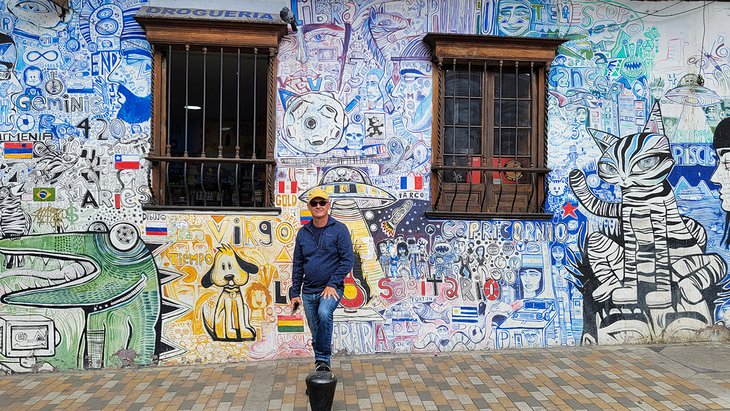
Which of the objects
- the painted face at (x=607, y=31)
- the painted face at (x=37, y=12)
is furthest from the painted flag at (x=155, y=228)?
the painted face at (x=607, y=31)

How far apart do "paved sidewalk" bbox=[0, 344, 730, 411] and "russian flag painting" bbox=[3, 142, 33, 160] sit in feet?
7.48

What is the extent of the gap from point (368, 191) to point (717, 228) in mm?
4263

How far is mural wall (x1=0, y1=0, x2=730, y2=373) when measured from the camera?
514 cm

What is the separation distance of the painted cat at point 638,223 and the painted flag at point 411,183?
5.93ft

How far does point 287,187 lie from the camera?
542 cm

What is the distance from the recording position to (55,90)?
5152 mm

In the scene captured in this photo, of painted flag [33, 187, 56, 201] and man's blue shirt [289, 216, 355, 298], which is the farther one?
painted flag [33, 187, 56, 201]

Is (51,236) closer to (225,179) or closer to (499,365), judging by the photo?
(225,179)

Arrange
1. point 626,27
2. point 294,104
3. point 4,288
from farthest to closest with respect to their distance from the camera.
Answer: point 626,27 → point 294,104 → point 4,288

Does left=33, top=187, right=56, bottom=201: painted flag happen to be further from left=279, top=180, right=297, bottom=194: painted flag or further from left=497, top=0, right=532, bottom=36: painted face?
left=497, top=0, right=532, bottom=36: painted face

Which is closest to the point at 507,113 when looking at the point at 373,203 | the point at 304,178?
the point at 373,203

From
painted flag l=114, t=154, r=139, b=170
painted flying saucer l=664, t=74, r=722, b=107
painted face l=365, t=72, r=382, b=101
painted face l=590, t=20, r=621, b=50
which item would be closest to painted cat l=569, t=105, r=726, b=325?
painted flying saucer l=664, t=74, r=722, b=107

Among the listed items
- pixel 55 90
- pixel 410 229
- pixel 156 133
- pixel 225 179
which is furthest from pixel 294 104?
pixel 55 90

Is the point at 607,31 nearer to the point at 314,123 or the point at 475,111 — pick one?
the point at 475,111
